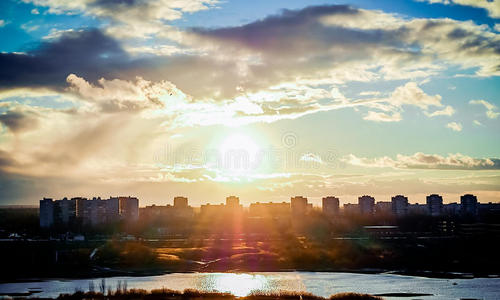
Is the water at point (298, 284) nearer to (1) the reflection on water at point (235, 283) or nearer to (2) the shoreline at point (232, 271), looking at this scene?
(1) the reflection on water at point (235, 283)

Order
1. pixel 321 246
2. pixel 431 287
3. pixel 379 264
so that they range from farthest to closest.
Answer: pixel 321 246, pixel 379 264, pixel 431 287

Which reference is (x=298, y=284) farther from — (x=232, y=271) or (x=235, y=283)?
(x=232, y=271)

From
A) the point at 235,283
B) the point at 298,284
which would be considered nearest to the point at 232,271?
the point at 235,283

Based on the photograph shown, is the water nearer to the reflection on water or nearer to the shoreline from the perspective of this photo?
the reflection on water

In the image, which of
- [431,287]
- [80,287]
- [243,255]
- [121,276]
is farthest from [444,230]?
[80,287]

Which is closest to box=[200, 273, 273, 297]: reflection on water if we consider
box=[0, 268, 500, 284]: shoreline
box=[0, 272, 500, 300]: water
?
box=[0, 272, 500, 300]: water

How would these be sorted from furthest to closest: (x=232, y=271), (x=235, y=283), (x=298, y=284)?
(x=232, y=271) → (x=235, y=283) → (x=298, y=284)

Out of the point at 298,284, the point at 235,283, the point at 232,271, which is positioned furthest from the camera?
the point at 232,271

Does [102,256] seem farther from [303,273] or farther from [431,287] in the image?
[431,287]
